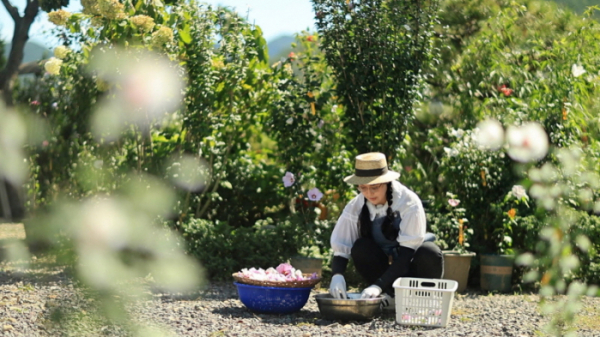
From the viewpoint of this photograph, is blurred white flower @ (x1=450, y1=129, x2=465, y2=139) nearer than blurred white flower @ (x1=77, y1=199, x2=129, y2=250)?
No

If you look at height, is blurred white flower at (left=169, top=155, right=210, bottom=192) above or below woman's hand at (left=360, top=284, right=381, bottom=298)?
above

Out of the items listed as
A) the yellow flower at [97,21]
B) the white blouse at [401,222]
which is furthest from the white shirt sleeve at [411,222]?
the yellow flower at [97,21]

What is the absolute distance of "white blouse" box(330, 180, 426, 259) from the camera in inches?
134

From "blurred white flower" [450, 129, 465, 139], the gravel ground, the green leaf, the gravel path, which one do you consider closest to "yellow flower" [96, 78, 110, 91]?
the gravel ground

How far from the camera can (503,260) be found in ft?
15.3

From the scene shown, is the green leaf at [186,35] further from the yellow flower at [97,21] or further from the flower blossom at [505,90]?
the yellow flower at [97,21]

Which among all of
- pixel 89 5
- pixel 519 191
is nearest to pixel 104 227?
pixel 89 5

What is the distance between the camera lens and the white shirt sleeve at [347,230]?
3611 mm

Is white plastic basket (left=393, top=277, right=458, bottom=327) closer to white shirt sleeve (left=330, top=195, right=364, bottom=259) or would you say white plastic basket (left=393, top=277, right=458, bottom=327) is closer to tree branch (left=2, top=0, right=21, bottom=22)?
white shirt sleeve (left=330, top=195, right=364, bottom=259)

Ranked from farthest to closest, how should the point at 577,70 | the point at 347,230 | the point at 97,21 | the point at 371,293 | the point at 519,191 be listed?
the point at 519,191
the point at 577,70
the point at 347,230
the point at 371,293
the point at 97,21

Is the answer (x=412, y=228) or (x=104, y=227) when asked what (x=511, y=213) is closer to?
(x=412, y=228)

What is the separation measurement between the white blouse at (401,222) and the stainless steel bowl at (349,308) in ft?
1.14

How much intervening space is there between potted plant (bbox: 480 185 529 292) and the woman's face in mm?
1476

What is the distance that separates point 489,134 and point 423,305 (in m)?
2.11
